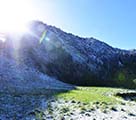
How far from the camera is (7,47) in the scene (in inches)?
5561

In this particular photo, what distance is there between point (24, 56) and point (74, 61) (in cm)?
5533

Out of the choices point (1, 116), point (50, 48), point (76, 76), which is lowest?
point (1, 116)

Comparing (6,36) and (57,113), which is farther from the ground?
(6,36)

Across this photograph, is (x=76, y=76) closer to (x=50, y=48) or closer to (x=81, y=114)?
(x=50, y=48)

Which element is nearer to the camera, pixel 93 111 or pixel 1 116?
pixel 1 116

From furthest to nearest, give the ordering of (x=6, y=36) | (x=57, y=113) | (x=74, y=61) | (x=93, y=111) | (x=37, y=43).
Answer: (x=74, y=61) < (x=37, y=43) < (x=6, y=36) < (x=93, y=111) < (x=57, y=113)

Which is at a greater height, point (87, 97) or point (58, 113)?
point (87, 97)

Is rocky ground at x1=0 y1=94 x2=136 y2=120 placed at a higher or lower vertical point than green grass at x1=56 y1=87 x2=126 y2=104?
lower

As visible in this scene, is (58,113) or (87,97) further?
(87,97)

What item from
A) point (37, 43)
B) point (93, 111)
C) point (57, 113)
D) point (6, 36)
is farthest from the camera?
point (37, 43)

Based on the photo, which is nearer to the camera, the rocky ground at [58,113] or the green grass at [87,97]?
the rocky ground at [58,113]

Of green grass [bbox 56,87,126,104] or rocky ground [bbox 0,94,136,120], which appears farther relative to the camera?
green grass [bbox 56,87,126,104]

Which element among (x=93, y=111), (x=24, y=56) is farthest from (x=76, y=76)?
Answer: (x=93, y=111)

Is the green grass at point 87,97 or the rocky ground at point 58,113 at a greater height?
the green grass at point 87,97
